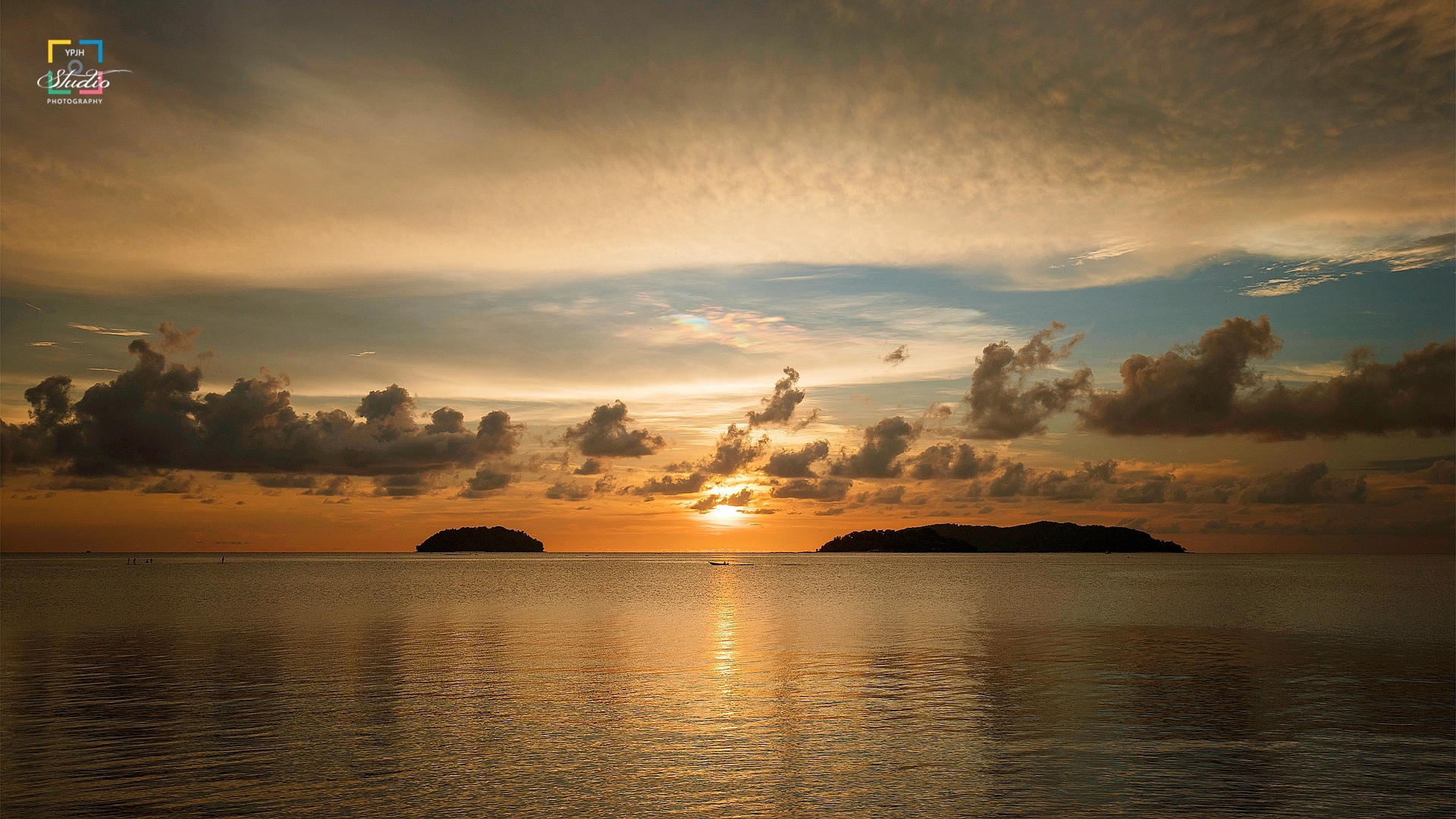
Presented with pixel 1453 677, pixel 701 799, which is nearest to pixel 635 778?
pixel 701 799

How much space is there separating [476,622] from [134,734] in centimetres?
4903

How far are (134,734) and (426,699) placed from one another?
11207 millimetres

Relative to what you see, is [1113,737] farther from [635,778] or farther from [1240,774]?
[635,778]

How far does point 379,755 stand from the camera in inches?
1169

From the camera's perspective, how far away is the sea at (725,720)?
2547 cm

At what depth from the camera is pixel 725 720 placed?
35500mm

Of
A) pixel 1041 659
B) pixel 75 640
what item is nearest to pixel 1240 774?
pixel 1041 659

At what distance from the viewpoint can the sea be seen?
25469 mm

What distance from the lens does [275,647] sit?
196 feet

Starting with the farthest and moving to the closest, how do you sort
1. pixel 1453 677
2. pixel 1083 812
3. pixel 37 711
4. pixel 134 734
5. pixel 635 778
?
pixel 1453 677 < pixel 37 711 < pixel 134 734 < pixel 635 778 < pixel 1083 812

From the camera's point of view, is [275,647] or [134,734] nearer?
[134,734]

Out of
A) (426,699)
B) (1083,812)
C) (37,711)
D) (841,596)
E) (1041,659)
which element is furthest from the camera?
(841,596)

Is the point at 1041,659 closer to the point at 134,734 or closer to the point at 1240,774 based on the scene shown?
the point at 1240,774

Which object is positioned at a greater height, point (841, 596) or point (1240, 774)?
point (1240, 774)
